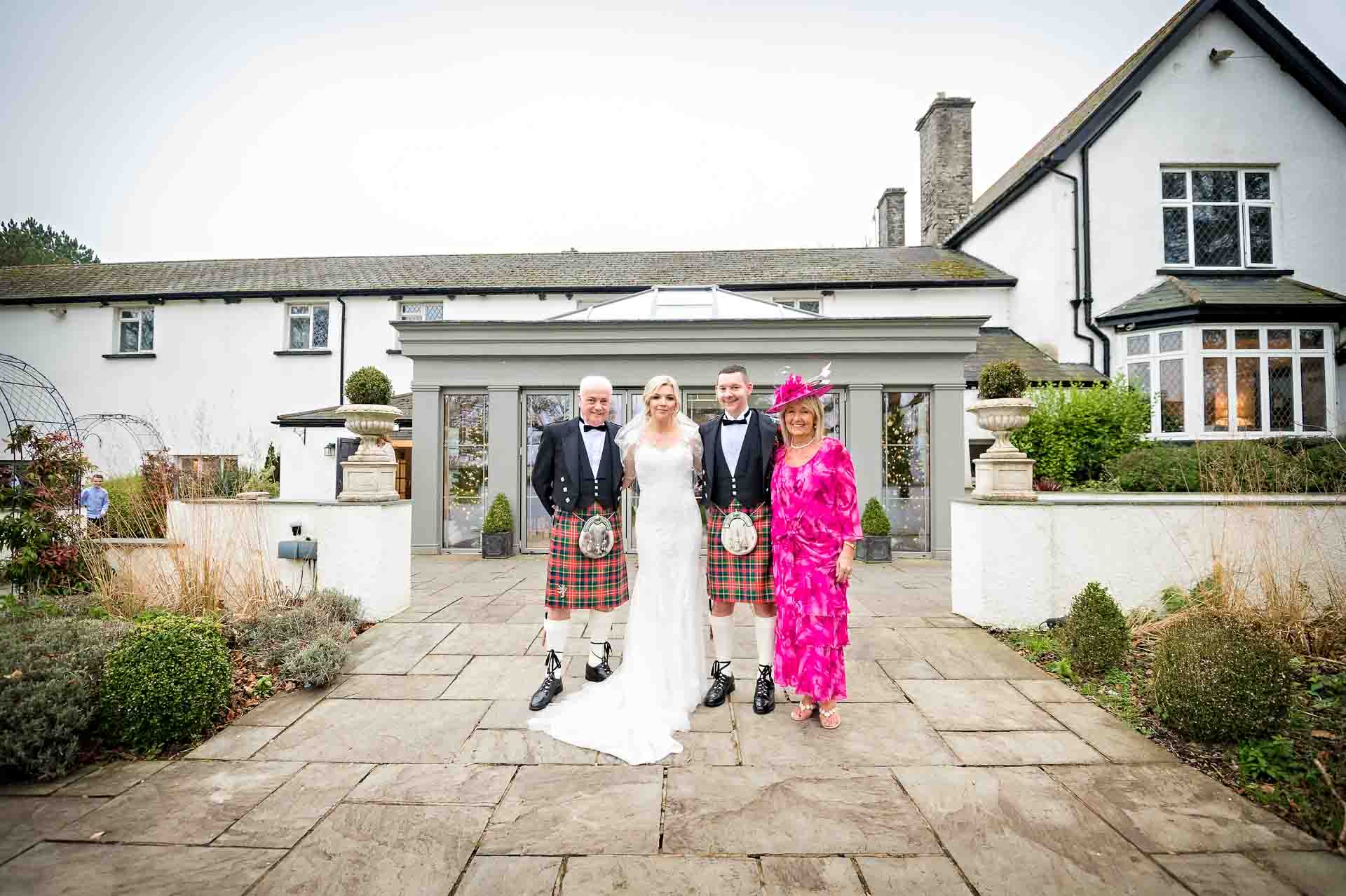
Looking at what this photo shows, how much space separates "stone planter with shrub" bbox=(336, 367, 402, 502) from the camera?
555cm

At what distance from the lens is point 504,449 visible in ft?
31.4

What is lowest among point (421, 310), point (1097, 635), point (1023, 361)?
point (1097, 635)

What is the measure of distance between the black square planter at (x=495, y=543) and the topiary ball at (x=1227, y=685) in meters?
8.08

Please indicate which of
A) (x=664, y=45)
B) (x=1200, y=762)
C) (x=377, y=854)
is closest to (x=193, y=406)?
(x=664, y=45)

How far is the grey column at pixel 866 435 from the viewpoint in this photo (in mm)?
9289

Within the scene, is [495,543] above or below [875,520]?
below

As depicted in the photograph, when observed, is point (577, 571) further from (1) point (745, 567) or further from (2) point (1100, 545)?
(2) point (1100, 545)

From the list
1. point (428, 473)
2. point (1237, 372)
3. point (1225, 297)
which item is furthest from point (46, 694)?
point (1225, 297)

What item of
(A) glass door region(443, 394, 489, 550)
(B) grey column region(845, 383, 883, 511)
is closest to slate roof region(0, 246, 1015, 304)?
(B) grey column region(845, 383, 883, 511)

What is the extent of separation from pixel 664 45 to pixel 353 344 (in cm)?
1125

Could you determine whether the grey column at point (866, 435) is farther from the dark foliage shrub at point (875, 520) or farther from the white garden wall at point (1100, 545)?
the white garden wall at point (1100, 545)

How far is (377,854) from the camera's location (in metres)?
2.25

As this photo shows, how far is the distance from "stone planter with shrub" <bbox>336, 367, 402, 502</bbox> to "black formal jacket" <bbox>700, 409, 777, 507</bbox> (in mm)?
3532

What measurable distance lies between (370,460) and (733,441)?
397 centimetres
